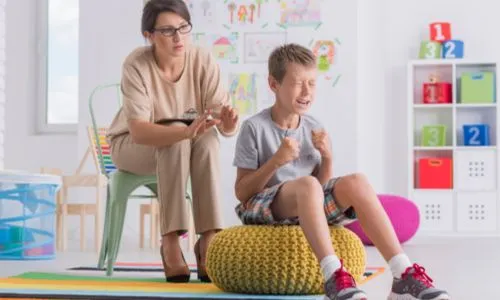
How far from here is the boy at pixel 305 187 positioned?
7.09 feet

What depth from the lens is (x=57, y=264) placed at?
165 inches

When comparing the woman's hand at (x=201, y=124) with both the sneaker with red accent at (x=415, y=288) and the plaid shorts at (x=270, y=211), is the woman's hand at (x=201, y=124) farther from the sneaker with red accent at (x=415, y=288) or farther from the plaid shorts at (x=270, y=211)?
the sneaker with red accent at (x=415, y=288)

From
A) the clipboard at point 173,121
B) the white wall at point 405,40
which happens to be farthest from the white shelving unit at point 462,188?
the clipboard at point 173,121

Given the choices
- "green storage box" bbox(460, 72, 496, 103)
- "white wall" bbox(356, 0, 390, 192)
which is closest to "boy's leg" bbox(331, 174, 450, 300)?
"white wall" bbox(356, 0, 390, 192)

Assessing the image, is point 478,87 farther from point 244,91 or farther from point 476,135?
point 244,91

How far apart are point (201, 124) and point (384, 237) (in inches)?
27.7

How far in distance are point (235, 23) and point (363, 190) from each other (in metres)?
4.16

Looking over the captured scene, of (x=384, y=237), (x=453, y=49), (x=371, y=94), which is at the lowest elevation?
(x=384, y=237)

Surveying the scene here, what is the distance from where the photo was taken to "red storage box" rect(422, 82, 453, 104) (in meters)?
7.11

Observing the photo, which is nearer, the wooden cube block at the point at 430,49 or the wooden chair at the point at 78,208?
the wooden chair at the point at 78,208

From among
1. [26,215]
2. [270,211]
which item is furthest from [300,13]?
[270,211]

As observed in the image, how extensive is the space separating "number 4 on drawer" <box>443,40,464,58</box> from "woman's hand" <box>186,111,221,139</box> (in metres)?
4.69

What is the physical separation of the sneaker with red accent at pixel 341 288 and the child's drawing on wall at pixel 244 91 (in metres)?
4.15

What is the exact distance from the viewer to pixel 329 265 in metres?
2.14
